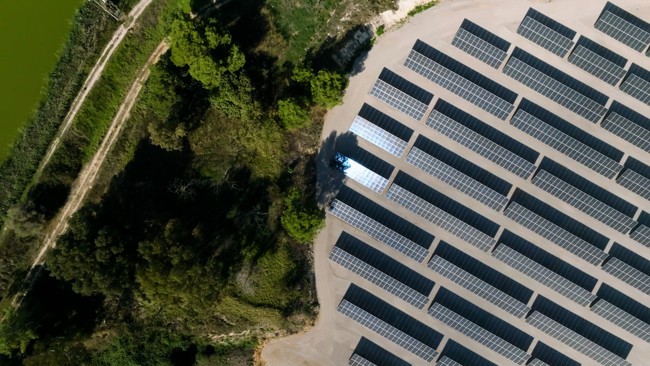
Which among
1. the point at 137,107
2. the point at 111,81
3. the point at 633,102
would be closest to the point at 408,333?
the point at 633,102

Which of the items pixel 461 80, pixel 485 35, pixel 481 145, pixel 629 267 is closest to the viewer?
pixel 461 80

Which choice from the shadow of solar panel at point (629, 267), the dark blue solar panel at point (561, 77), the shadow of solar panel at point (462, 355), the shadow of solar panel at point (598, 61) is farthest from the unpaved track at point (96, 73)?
the shadow of solar panel at point (629, 267)

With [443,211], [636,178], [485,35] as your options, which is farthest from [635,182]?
[485,35]

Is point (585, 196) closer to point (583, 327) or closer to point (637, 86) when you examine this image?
point (637, 86)

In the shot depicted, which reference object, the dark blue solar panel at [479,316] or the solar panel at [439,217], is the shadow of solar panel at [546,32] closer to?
the solar panel at [439,217]

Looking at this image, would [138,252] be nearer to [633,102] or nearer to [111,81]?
[111,81]

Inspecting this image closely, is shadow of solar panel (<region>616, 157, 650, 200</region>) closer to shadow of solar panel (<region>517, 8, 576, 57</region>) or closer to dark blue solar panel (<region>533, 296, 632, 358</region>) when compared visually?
shadow of solar panel (<region>517, 8, 576, 57</region>)
